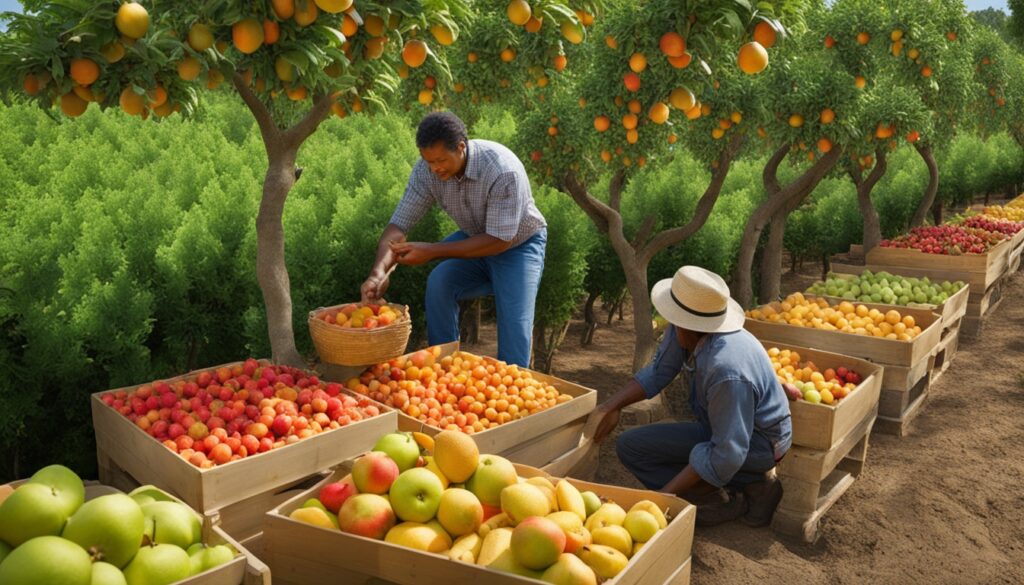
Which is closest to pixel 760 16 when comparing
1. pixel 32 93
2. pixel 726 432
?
pixel 726 432

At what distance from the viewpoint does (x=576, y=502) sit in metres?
2.91

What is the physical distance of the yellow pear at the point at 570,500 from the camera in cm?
288

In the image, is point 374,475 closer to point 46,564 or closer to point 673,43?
point 46,564

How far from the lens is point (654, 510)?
290 cm

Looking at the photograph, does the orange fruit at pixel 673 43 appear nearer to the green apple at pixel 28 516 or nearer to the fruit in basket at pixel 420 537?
the fruit in basket at pixel 420 537

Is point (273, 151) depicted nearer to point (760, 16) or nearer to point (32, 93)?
point (32, 93)

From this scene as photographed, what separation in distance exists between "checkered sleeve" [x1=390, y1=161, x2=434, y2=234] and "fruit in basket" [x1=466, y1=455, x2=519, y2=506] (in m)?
2.54

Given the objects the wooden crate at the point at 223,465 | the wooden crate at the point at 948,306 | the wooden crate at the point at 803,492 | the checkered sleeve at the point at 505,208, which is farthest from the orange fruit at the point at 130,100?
the wooden crate at the point at 948,306

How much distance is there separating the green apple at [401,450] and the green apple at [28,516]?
118 centimetres

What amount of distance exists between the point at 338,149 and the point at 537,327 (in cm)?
503

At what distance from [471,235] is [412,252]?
2.45ft

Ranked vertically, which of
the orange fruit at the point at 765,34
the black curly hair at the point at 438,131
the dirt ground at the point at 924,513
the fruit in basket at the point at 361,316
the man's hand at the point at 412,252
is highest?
the orange fruit at the point at 765,34

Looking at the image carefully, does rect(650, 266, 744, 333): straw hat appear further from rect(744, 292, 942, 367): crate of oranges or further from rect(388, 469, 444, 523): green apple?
rect(744, 292, 942, 367): crate of oranges

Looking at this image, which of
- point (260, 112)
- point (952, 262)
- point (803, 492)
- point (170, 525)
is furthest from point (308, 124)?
point (952, 262)
